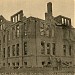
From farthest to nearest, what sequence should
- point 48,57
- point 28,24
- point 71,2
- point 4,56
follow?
point 4,56 < point 28,24 < point 48,57 < point 71,2

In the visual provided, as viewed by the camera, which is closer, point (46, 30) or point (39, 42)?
point (46, 30)

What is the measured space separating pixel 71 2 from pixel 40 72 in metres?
3.98

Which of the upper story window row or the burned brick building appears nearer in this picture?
the burned brick building

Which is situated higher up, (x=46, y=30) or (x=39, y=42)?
(x=46, y=30)

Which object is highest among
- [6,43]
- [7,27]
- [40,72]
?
[7,27]

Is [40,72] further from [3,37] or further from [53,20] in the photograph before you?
[3,37]

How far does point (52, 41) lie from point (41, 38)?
0.85 m

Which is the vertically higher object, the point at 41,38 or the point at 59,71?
the point at 41,38

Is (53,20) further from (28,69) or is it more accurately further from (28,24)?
(28,69)

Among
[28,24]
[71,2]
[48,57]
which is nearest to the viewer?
[71,2]

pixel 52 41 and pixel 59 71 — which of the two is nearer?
pixel 59 71

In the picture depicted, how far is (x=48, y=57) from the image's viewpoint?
11930 mm

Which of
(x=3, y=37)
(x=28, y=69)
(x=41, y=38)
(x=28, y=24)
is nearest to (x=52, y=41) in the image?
(x=41, y=38)

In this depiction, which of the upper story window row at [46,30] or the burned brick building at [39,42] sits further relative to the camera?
the upper story window row at [46,30]
